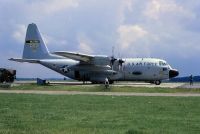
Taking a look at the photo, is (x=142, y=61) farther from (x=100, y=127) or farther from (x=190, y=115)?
(x=100, y=127)

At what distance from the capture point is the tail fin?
236 ft

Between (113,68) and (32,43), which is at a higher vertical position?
(32,43)

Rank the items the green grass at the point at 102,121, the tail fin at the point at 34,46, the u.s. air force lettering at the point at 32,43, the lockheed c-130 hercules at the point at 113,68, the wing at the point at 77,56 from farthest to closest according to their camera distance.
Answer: the tail fin at the point at 34,46, the u.s. air force lettering at the point at 32,43, the lockheed c-130 hercules at the point at 113,68, the wing at the point at 77,56, the green grass at the point at 102,121

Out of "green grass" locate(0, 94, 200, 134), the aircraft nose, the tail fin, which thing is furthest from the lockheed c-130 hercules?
"green grass" locate(0, 94, 200, 134)

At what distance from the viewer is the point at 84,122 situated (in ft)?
48.8

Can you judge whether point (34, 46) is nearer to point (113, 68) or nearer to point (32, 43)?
point (32, 43)

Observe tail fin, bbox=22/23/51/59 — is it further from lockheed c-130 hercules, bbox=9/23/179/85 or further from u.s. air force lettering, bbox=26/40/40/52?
lockheed c-130 hercules, bbox=9/23/179/85

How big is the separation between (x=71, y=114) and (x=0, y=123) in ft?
12.0

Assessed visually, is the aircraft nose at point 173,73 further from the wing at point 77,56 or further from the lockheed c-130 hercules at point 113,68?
the wing at point 77,56

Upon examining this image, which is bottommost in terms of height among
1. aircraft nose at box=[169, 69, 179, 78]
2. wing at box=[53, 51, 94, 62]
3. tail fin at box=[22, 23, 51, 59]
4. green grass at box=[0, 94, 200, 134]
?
green grass at box=[0, 94, 200, 134]

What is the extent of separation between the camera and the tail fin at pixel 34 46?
2837 inches

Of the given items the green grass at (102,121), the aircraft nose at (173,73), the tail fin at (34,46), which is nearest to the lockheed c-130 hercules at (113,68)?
the aircraft nose at (173,73)

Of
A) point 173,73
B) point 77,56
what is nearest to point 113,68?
point 77,56

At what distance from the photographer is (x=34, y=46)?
71.7 metres
